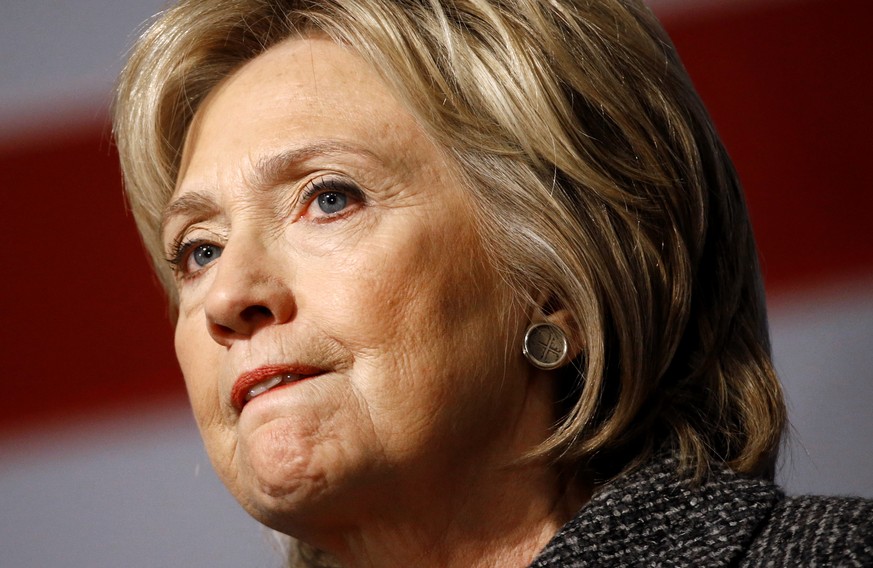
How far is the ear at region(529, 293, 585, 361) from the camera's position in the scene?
48.9 inches

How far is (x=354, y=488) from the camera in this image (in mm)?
1161

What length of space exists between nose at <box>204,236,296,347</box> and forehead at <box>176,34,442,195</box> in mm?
108

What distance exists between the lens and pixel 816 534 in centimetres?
111

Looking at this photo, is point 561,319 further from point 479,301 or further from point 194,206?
point 194,206

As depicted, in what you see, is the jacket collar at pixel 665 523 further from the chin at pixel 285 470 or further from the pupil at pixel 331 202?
the pupil at pixel 331 202

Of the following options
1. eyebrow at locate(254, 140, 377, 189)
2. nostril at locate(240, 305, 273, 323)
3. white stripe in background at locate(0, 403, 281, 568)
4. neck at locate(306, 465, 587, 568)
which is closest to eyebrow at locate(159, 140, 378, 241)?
eyebrow at locate(254, 140, 377, 189)

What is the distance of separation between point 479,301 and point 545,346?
10cm

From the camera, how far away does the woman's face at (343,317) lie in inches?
45.1

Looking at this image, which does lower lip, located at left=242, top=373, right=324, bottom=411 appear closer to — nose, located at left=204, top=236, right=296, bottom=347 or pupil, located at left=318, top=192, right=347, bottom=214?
nose, located at left=204, top=236, right=296, bottom=347

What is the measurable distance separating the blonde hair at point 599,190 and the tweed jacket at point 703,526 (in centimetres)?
7

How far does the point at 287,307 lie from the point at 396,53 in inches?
12.3

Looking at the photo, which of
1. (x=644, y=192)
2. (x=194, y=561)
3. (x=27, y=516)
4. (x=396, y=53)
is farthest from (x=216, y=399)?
(x=27, y=516)

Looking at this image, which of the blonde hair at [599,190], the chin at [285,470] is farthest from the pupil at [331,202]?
the chin at [285,470]

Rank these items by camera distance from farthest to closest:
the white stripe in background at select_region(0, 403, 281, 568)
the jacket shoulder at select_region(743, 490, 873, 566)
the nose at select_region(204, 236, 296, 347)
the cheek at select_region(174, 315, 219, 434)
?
the white stripe in background at select_region(0, 403, 281, 568) < the cheek at select_region(174, 315, 219, 434) < the nose at select_region(204, 236, 296, 347) < the jacket shoulder at select_region(743, 490, 873, 566)
